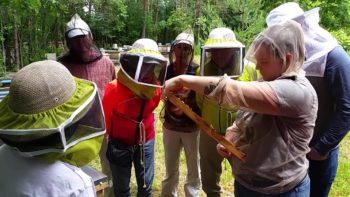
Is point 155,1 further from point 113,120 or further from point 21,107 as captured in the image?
point 21,107

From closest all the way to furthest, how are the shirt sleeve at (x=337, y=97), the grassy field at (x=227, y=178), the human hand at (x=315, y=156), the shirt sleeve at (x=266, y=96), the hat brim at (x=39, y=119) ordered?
the hat brim at (x=39, y=119)
the shirt sleeve at (x=266, y=96)
the shirt sleeve at (x=337, y=97)
the human hand at (x=315, y=156)
the grassy field at (x=227, y=178)

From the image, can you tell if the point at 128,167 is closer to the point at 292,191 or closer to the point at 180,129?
the point at 180,129

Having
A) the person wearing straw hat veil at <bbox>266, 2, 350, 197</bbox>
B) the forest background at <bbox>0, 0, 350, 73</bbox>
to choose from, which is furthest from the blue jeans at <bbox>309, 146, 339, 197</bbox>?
the forest background at <bbox>0, 0, 350, 73</bbox>

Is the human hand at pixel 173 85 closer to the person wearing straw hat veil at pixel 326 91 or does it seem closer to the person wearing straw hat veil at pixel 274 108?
the person wearing straw hat veil at pixel 274 108

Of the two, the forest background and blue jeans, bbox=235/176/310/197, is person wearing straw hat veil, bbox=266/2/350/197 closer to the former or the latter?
blue jeans, bbox=235/176/310/197

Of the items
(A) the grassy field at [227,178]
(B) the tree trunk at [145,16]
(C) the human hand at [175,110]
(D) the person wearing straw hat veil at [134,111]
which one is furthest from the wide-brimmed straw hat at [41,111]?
(B) the tree trunk at [145,16]

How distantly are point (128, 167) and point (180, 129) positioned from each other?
0.76 metres

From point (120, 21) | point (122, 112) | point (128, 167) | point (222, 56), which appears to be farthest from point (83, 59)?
point (120, 21)

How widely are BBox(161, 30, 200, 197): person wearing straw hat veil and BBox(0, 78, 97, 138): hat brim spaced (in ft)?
7.03

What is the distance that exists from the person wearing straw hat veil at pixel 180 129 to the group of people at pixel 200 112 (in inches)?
0.6

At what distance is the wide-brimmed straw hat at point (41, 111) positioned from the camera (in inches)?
48.4

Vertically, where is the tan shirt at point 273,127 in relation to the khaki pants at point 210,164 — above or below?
above

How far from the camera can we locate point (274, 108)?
5.32 ft

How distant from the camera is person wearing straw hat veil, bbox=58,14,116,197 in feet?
11.6
